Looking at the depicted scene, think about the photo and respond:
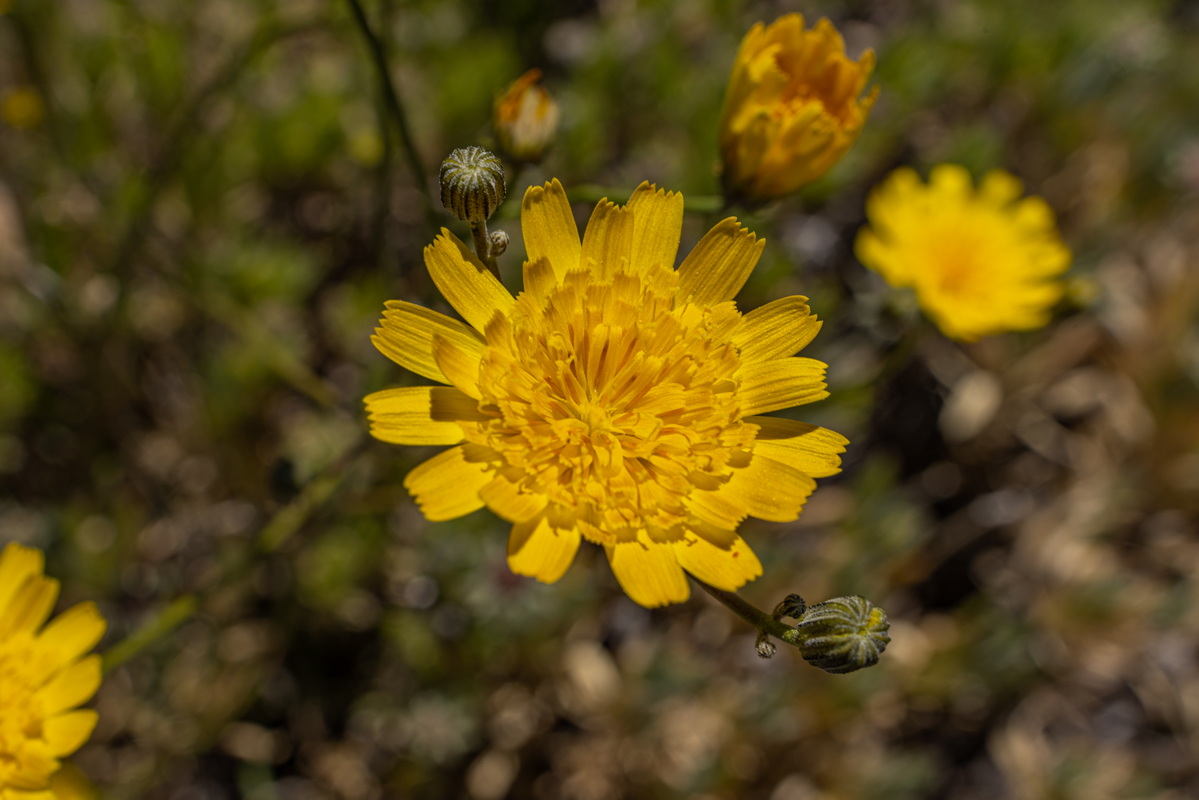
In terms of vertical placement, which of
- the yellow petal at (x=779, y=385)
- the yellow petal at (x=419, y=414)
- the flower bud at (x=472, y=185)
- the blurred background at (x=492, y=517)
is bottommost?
the blurred background at (x=492, y=517)

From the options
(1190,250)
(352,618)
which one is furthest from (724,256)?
(1190,250)

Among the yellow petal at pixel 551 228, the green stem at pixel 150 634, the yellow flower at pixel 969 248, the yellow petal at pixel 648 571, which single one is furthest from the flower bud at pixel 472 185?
the yellow flower at pixel 969 248

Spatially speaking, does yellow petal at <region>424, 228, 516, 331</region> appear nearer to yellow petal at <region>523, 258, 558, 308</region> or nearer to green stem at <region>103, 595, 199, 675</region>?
yellow petal at <region>523, 258, 558, 308</region>

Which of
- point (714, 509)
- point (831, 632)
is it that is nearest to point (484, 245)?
point (714, 509)

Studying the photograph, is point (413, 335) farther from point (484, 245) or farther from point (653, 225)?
point (653, 225)

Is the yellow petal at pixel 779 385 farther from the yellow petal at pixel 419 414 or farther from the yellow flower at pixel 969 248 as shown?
the yellow flower at pixel 969 248

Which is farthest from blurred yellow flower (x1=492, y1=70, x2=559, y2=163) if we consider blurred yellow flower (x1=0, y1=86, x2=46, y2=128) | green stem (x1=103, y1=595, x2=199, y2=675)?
blurred yellow flower (x1=0, y1=86, x2=46, y2=128)
